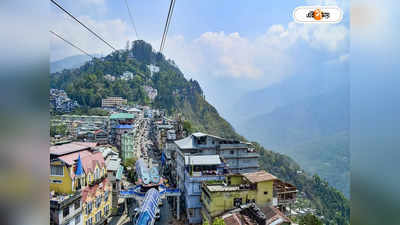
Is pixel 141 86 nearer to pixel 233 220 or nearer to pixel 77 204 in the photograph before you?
pixel 77 204

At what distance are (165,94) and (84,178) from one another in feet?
19.1

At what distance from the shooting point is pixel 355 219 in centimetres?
61

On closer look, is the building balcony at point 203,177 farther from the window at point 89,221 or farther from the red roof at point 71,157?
the red roof at point 71,157

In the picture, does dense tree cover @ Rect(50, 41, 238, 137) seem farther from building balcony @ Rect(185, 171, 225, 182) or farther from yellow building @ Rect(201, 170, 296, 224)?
yellow building @ Rect(201, 170, 296, 224)

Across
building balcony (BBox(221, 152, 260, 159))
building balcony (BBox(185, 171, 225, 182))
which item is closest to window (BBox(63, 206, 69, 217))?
building balcony (BBox(185, 171, 225, 182))

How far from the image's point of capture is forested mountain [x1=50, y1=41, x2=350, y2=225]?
4.83 meters

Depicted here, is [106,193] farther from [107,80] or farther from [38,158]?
[38,158]

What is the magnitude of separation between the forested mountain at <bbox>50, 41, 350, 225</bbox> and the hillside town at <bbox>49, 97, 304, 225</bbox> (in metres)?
0.48

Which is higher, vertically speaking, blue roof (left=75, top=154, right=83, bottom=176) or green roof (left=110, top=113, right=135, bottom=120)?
green roof (left=110, top=113, right=135, bottom=120)

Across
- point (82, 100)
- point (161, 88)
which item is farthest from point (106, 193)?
point (161, 88)

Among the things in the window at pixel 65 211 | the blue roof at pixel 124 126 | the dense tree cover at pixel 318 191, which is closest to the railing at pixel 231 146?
the dense tree cover at pixel 318 191

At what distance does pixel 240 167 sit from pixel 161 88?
427 centimetres

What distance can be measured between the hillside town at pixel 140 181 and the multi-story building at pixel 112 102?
0.02 meters

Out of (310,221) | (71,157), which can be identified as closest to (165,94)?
(71,157)
